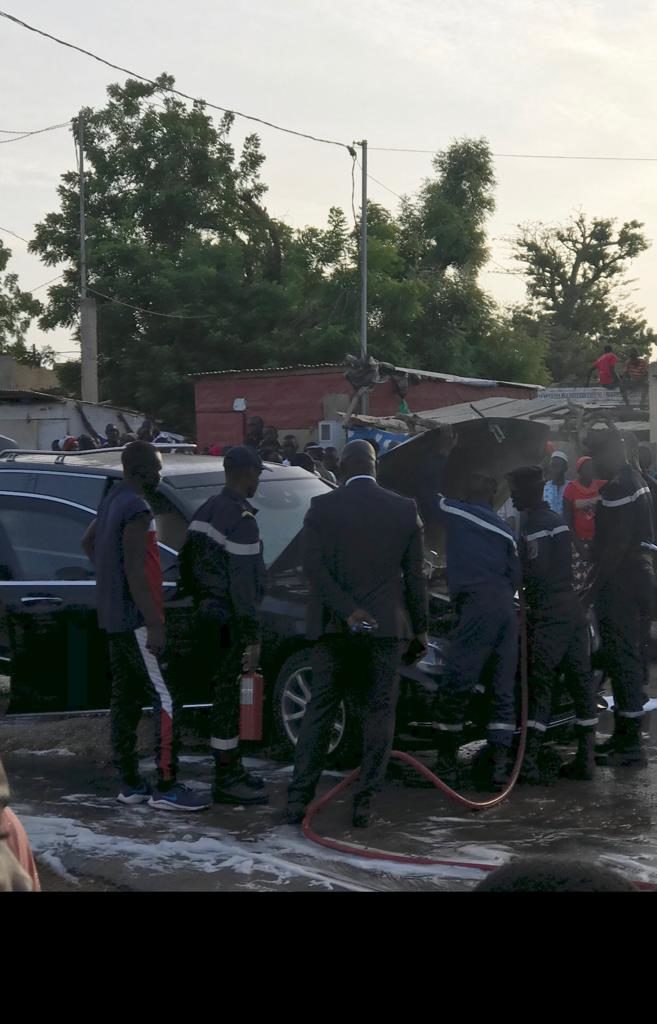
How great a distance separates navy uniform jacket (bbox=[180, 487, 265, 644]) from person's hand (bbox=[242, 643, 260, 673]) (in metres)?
0.06

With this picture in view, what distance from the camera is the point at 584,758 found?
23.6ft

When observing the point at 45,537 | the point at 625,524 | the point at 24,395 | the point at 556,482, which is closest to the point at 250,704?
the point at 45,537

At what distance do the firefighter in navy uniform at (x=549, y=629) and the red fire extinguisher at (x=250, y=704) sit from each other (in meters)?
1.51

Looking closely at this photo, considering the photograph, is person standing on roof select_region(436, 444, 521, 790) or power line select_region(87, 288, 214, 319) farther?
power line select_region(87, 288, 214, 319)

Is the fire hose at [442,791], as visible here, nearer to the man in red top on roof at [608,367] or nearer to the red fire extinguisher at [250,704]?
the red fire extinguisher at [250,704]

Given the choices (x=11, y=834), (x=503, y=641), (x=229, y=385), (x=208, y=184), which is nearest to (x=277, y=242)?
(x=208, y=184)

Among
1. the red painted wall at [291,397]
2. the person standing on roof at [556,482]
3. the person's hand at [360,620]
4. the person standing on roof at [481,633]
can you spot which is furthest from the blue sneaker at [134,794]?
the red painted wall at [291,397]

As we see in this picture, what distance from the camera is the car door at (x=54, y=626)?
765 centimetres

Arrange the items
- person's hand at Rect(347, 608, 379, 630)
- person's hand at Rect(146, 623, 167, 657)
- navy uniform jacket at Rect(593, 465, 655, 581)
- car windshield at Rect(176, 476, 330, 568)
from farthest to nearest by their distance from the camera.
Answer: car windshield at Rect(176, 476, 330, 568), navy uniform jacket at Rect(593, 465, 655, 581), person's hand at Rect(146, 623, 167, 657), person's hand at Rect(347, 608, 379, 630)

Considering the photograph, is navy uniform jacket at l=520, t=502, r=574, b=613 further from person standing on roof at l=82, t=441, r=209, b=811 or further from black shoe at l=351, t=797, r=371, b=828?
person standing on roof at l=82, t=441, r=209, b=811

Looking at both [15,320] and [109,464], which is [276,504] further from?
[15,320]

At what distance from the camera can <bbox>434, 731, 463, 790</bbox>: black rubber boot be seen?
6992 millimetres

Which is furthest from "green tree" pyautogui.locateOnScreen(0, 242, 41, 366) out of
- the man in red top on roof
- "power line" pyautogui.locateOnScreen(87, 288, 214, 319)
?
the man in red top on roof
